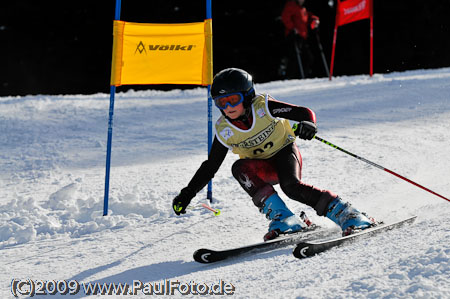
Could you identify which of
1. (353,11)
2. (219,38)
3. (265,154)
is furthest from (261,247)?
(219,38)

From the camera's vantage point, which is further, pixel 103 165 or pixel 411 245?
pixel 103 165

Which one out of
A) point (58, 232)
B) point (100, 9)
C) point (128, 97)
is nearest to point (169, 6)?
point (100, 9)

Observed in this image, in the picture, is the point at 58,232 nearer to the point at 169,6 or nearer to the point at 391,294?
the point at 391,294

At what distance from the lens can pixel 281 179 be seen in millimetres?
3416

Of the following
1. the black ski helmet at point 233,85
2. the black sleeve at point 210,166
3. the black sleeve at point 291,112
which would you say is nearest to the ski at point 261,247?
the black sleeve at point 210,166

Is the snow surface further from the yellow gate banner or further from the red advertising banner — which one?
the red advertising banner

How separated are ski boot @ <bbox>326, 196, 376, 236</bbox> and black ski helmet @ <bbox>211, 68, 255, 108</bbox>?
83 cm

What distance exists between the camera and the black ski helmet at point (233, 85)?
335cm

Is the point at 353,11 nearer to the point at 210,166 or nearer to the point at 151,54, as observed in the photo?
the point at 151,54

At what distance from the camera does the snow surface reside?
2539 mm

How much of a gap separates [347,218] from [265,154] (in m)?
0.69

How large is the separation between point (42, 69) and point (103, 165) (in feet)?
39.7

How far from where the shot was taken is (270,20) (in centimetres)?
1700

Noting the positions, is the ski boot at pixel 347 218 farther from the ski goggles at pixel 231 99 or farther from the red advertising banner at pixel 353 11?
the red advertising banner at pixel 353 11
